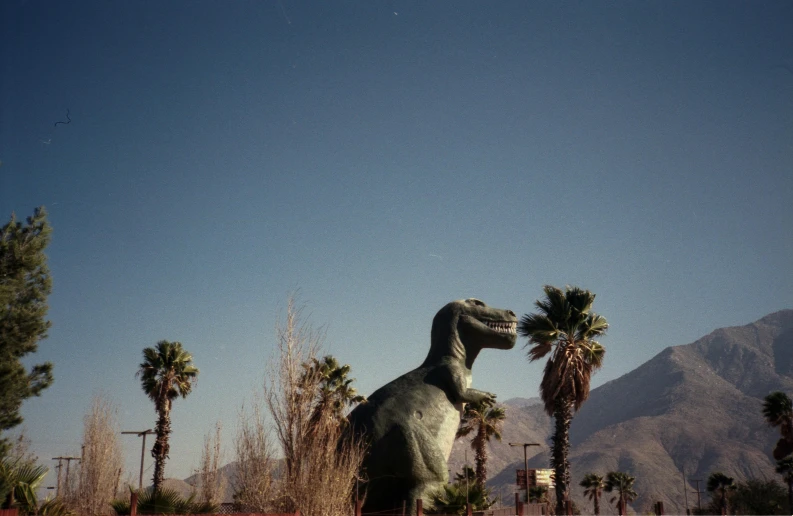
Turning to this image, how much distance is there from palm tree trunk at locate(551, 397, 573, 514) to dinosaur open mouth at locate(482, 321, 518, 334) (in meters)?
5.84

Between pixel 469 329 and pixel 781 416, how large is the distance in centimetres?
3162

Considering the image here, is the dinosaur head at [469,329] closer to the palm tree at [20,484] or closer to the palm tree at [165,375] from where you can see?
the palm tree at [20,484]

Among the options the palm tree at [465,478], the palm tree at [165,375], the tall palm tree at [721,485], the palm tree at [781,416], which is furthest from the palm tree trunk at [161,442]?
the tall palm tree at [721,485]

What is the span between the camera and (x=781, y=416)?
133 feet

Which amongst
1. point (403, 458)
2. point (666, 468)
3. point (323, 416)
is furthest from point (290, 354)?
point (666, 468)

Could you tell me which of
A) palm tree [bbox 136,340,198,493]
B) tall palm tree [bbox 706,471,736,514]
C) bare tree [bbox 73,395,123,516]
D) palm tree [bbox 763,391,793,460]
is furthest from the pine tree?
tall palm tree [bbox 706,471,736,514]

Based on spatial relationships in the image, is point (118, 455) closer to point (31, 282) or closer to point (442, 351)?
point (31, 282)

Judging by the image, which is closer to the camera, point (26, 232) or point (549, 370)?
point (26, 232)

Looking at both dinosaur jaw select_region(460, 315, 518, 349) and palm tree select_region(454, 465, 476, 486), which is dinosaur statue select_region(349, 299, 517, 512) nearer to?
dinosaur jaw select_region(460, 315, 518, 349)

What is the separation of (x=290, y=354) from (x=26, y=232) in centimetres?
1257

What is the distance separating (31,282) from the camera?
19109 millimetres

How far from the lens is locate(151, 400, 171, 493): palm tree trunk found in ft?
98.3

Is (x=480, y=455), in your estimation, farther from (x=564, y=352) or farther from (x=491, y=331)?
(x=491, y=331)

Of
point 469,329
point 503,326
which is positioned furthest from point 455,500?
point 503,326
